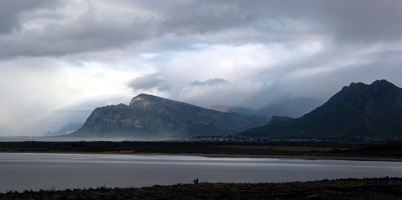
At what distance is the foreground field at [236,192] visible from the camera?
2758 centimetres

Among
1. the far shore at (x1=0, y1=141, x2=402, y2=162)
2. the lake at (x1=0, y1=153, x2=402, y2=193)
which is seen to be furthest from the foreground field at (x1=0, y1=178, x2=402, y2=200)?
the far shore at (x1=0, y1=141, x2=402, y2=162)

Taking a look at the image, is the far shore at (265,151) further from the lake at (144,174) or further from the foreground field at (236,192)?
the foreground field at (236,192)

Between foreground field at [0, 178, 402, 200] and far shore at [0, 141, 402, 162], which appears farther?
far shore at [0, 141, 402, 162]

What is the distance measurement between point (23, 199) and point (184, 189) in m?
10.2

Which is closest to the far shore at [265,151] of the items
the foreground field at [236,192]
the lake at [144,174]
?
the lake at [144,174]

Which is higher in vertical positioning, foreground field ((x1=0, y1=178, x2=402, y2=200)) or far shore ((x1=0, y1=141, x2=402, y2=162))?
far shore ((x1=0, y1=141, x2=402, y2=162))

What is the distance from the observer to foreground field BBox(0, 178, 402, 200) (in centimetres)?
2758

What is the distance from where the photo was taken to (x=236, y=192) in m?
30.5

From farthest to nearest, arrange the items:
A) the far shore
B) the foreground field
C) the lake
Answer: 1. the far shore
2. the lake
3. the foreground field

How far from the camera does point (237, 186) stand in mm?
33625

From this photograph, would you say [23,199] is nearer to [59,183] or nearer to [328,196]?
[328,196]

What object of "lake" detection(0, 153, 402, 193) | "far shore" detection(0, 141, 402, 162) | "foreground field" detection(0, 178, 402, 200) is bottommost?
"lake" detection(0, 153, 402, 193)

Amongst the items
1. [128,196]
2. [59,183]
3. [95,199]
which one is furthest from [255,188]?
[59,183]

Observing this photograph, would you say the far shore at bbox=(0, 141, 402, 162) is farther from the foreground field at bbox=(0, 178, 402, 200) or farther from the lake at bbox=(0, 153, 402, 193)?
the foreground field at bbox=(0, 178, 402, 200)
